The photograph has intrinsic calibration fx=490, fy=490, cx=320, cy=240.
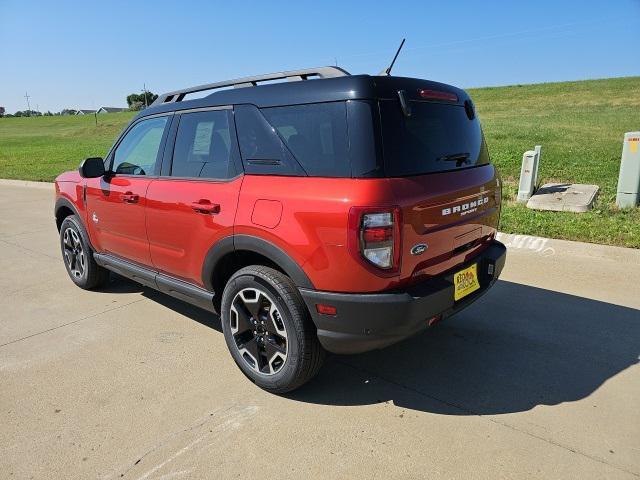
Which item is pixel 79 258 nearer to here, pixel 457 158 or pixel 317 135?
pixel 317 135

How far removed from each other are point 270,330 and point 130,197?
1722 millimetres

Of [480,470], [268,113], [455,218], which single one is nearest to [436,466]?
[480,470]

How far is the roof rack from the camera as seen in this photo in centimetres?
282

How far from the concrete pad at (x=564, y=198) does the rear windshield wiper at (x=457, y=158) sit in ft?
15.9

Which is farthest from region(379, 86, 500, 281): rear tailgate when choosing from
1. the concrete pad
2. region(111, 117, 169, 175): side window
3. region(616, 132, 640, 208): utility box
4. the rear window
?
region(616, 132, 640, 208): utility box

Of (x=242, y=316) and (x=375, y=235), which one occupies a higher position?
(x=375, y=235)

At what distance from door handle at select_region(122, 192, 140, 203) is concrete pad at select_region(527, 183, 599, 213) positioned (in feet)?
19.7

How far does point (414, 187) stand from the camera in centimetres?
254

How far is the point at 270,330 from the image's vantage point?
2.92 m

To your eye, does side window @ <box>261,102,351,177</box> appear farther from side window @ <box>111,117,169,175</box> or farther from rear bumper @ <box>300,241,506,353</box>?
side window @ <box>111,117,169,175</box>

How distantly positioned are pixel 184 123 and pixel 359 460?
2.50 metres

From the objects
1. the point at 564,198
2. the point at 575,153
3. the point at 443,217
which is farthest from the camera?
the point at 575,153

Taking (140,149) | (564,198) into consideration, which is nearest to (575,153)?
(564,198)

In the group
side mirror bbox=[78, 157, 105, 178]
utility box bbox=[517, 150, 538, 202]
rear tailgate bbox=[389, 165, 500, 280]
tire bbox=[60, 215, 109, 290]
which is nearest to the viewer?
rear tailgate bbox=[389, 165, 500, 280]
